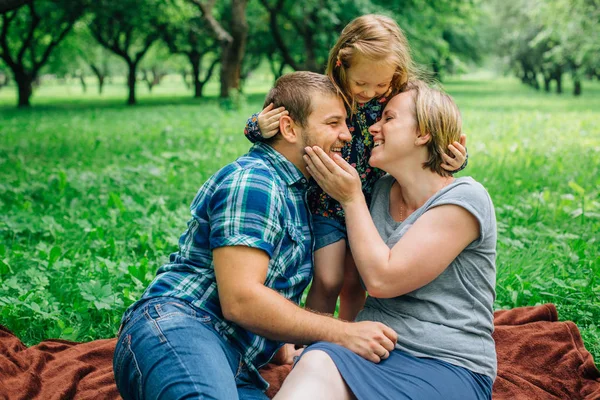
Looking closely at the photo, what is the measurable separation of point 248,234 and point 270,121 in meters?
0.59

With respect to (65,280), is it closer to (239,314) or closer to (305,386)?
(239,314)

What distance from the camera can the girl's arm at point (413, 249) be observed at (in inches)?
98.3

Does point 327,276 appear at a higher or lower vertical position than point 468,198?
lower

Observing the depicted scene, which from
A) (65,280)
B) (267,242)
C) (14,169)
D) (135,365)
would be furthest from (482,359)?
(14,169)

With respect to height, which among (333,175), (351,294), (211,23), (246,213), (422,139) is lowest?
(351,294)

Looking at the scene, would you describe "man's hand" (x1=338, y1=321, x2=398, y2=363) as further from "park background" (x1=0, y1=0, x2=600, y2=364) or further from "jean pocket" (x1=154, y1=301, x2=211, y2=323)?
"park background" (x1=0, y1=0, x2=600, y2=364)

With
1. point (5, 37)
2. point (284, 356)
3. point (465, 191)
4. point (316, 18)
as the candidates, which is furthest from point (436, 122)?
point (5, 37)

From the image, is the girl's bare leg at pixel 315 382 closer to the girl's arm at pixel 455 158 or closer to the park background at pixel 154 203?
the girl's arm at pixel 455 158

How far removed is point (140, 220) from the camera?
5.76m

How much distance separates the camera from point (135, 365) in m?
2.35

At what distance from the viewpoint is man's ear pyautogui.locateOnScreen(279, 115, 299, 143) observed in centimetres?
274

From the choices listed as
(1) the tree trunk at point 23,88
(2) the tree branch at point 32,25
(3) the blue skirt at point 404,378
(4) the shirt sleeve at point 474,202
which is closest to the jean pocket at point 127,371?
(3) the blue skirt at point 404,378

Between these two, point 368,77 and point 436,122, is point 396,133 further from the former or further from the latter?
point 368,77

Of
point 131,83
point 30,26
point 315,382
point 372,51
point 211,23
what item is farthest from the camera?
point 131,83
